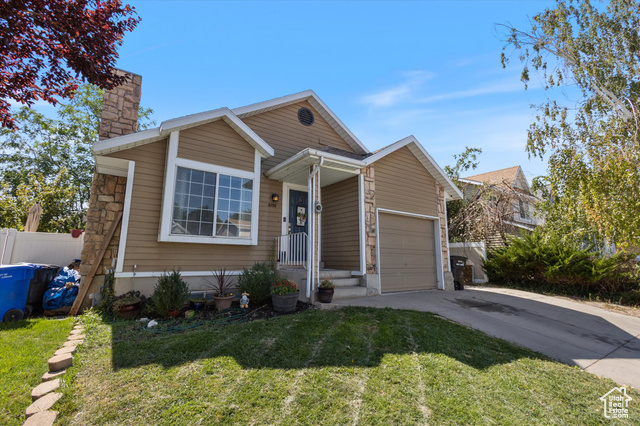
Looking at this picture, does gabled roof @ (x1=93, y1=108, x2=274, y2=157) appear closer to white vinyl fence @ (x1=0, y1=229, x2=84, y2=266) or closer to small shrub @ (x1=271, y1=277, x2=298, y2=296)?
small shrub @ (x1=271, y1=277, x2=298, y2=296)

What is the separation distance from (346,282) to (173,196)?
14.3ft

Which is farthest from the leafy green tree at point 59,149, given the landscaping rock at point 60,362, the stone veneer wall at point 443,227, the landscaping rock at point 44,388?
the stone veneer wall at point 443,227

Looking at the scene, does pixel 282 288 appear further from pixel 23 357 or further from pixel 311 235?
pixel 23 357

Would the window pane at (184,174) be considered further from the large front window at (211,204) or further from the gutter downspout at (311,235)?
the gutter downspout at (311,235)

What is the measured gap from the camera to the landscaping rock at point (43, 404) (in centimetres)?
228

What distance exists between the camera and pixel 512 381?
9.86ft

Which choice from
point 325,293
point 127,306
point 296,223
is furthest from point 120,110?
point 325,293

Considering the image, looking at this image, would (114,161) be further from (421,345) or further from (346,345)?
(421,345)

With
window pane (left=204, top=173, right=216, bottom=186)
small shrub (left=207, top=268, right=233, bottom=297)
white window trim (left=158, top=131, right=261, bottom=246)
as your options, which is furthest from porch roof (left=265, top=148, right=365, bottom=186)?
small shrub (left=207, top=268, right=233, bottom=297)

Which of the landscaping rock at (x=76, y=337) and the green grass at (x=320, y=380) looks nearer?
the green grass at (x=320, y=380)

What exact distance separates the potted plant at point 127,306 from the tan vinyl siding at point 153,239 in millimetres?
636

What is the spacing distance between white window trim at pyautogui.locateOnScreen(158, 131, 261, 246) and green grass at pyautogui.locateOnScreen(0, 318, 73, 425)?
218 cm

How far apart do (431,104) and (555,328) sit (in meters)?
7.52

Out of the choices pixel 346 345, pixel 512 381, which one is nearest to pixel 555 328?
pixel 512 381
